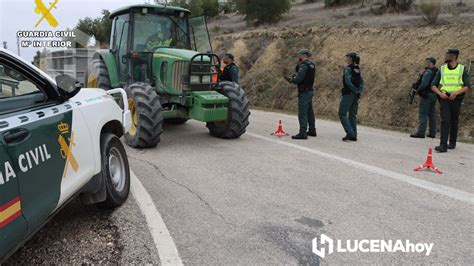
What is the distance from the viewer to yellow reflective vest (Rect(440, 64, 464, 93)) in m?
7.75

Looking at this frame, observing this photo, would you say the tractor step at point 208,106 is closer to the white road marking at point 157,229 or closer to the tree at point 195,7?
the white road marking at point 157,229

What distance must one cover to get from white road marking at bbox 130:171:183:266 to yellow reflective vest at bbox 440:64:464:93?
6.18 metres

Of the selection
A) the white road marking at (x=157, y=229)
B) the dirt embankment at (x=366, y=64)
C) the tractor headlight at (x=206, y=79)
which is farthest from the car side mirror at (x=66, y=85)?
the dirt embankment at (x=366, y=64)

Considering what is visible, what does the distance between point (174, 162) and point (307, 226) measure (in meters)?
3.09

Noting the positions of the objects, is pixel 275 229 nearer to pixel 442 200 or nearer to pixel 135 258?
pixel 135 258

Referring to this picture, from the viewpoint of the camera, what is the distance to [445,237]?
384 cm

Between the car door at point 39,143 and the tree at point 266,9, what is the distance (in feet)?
77.4

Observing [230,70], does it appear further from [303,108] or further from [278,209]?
[278,209]

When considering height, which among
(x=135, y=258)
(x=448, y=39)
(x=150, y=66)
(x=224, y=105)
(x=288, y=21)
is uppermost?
(x=288, y=21)

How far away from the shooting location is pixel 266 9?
25.7 metres

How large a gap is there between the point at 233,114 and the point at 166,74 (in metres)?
1.57

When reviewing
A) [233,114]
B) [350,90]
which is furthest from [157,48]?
[350,90]

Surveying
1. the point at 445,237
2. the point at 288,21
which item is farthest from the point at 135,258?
the point at 288,21

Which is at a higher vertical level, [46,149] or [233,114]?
[46,149]
